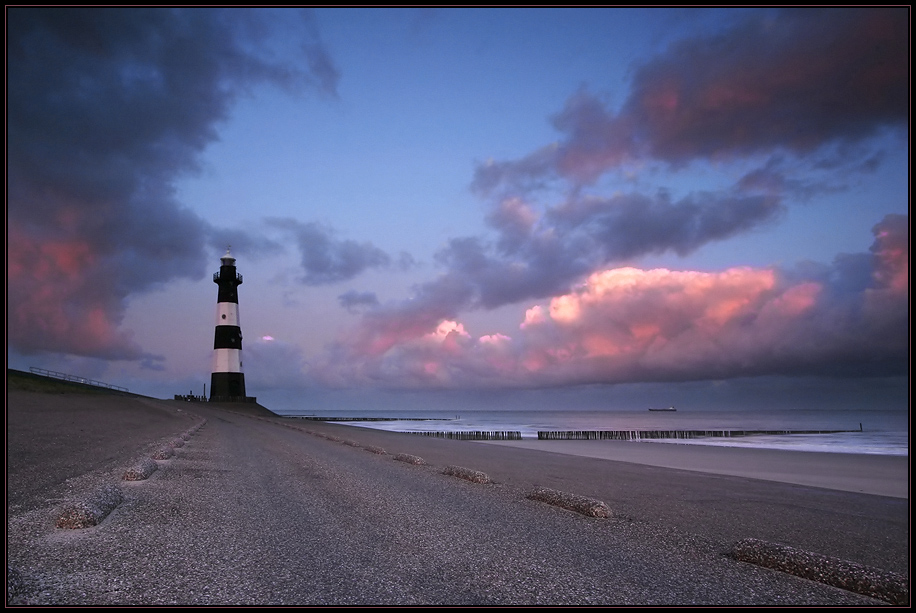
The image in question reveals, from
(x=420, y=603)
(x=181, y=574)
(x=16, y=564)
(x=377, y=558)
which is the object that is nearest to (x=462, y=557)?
(x=377, y=558)

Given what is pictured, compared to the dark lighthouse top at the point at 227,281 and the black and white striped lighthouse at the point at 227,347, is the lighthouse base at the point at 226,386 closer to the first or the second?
the black and white striped lighthouse at the point at 227,347

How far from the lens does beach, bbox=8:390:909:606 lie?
5.48 meters

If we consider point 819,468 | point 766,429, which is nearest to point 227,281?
point 819,468

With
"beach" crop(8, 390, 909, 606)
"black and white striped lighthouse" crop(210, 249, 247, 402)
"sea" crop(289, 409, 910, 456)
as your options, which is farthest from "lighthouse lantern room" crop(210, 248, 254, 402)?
"beach" crop(8, 390, 909, 606)

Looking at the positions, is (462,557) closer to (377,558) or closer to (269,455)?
(377,558)

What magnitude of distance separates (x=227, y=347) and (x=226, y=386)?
556 cm

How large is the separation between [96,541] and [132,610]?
2840mm

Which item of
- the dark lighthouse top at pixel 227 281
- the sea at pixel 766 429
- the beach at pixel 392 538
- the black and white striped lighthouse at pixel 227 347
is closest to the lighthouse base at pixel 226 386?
→ the black and white striped lighthouse at pixel 227 347

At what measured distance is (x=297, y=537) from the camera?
7414 millimetres

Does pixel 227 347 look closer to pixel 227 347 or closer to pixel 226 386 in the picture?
pixel 227 347

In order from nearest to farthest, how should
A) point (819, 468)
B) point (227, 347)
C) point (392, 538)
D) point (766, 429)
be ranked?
point (392, 538) → point (819, 468) → point (227, 347) → point (766, 429)

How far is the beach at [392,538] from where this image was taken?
18.0ft

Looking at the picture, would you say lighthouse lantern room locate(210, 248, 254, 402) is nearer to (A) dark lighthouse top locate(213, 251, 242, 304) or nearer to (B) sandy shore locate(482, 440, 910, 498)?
(A) dark lighthouse top locate(213, 251, 242, 304)

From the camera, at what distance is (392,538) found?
7539mm
